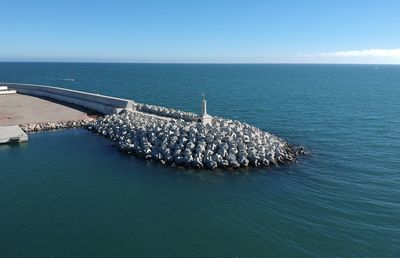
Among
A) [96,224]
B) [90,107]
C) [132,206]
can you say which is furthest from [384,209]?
[90,107]

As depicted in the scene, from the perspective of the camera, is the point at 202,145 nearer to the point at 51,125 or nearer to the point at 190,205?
the point at 190,205

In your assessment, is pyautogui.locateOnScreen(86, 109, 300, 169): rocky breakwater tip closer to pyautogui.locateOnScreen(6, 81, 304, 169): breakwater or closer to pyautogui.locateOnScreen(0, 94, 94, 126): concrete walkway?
pyautogui.locateOnScreen(6, 81, 304, 169): breakwater

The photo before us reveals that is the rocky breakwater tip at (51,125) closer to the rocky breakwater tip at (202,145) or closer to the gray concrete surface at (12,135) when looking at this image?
the gray concrete surface at (12,135)

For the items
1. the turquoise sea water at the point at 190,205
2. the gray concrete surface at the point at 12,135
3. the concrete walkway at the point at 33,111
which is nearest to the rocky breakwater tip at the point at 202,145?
the turquoise sea water at the point at 190,205

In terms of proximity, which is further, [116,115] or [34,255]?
[116,115]

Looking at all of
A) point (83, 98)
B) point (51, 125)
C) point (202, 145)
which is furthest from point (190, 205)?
point (83, 98)

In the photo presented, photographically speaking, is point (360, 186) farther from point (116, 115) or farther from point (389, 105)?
point (389, 105)

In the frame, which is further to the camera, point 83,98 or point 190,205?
point 83,98
